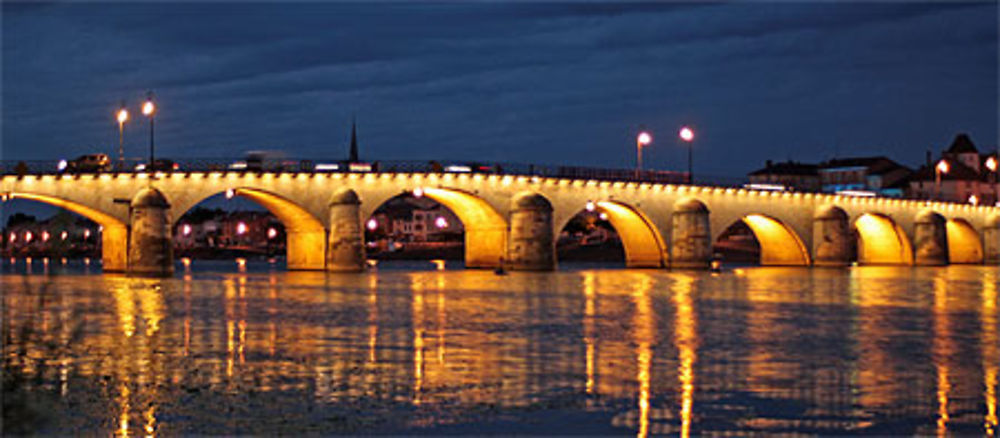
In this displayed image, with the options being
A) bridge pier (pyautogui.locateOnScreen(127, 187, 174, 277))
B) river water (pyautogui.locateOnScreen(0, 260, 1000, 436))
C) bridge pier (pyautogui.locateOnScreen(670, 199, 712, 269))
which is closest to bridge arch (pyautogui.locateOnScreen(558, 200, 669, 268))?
bridge pier (pyautogui.locateOnScreen(670, 199, 712, 269))

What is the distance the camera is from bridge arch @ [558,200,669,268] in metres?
85.8

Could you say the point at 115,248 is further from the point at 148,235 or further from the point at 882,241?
the point at 882,241

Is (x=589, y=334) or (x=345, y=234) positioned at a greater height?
(x=345, y=234)

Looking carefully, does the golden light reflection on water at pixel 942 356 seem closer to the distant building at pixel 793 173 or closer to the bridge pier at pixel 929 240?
the bridge pier at pixel 929 240

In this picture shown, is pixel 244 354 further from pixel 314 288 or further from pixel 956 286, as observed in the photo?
pixel 956 286

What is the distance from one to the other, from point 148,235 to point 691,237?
41.2 m

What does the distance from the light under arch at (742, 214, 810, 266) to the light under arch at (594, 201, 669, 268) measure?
35.4 feet

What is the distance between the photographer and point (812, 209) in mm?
97438

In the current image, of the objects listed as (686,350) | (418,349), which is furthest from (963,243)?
(418,349)

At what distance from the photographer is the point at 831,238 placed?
313 feet

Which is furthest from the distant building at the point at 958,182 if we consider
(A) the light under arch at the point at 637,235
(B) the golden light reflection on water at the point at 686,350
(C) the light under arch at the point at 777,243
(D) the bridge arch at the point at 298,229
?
(B) the golden light reflection on water at the point at 686,350

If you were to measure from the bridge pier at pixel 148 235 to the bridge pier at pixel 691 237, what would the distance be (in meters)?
39.7

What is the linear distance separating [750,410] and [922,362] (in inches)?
275

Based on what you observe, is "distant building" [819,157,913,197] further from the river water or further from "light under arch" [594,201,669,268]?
the river water
